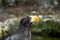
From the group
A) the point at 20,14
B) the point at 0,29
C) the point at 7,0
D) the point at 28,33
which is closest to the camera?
the point at 28,33

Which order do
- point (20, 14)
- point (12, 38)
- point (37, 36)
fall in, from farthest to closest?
point (20, 14)
point (37, 36)
point (12, 38)

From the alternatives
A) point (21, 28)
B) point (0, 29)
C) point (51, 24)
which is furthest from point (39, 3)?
point (21, 28)

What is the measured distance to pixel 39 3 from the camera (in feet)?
43.3

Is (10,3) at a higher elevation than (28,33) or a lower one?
higher

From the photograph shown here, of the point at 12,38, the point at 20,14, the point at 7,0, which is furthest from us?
the point at 7,0

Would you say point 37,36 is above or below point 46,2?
below

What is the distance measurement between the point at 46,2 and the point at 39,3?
1.04ft

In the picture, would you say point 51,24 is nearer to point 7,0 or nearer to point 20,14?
point 20,14

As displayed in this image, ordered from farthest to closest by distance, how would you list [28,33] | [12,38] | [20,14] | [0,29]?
[20,14] → [0,29] → [28,33] → [12,38]

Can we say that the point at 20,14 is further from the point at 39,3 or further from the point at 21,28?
the point at 21,28

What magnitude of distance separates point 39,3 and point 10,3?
123cm

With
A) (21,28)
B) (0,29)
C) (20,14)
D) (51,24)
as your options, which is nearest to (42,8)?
(20,14)

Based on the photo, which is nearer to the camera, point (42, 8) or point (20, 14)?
point (20, 14)

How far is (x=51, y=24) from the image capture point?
9875 millimetres
